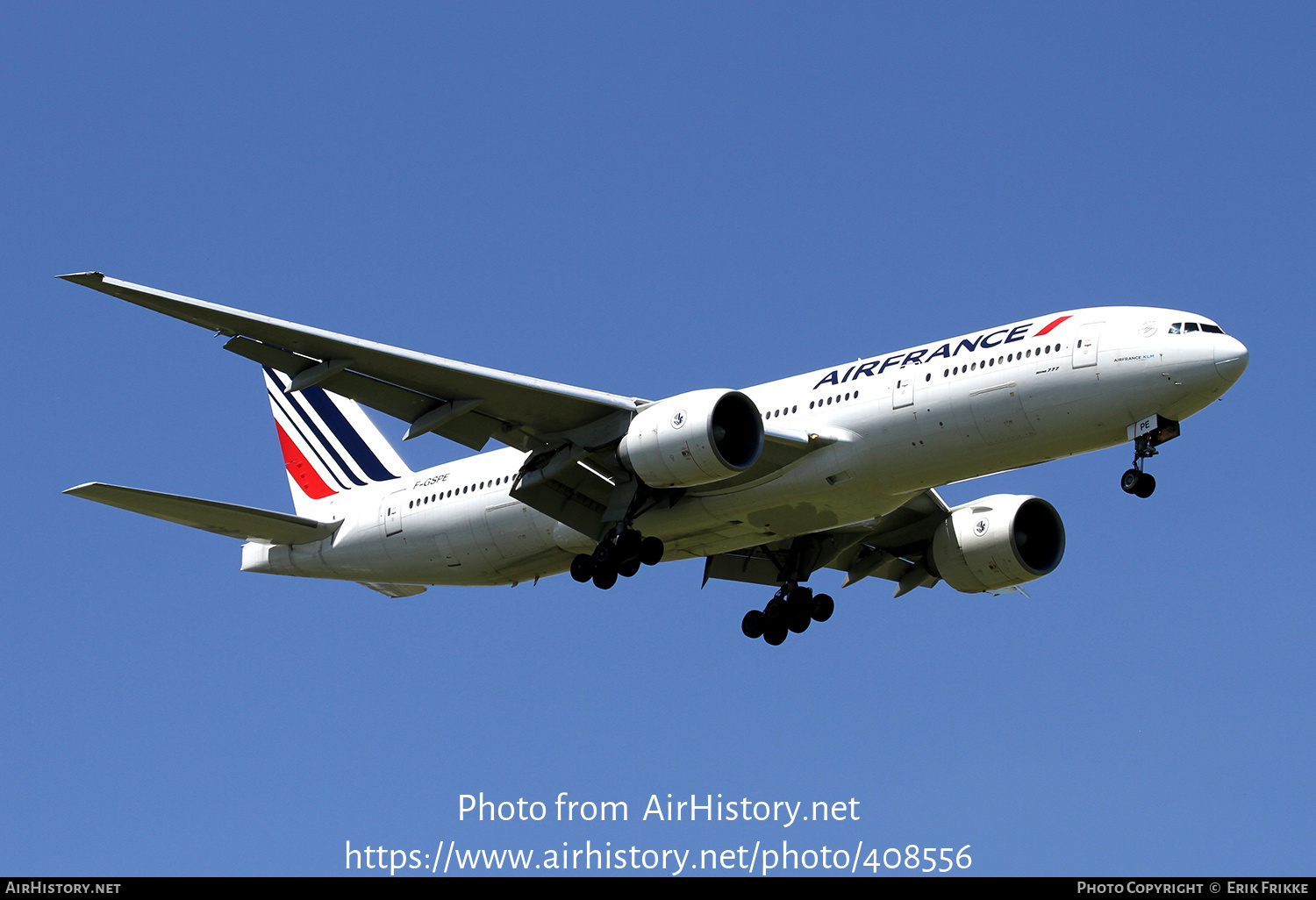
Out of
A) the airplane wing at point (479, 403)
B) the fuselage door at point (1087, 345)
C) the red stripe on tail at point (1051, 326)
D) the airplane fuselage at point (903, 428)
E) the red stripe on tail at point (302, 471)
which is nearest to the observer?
the airplane fuselage at point (903, 428)

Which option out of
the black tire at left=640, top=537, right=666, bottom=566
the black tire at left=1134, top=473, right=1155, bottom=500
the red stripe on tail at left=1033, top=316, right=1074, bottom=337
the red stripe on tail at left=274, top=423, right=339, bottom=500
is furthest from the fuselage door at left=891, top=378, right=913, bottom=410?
the red stripe on tail at left=274, top=423, right=339, bottom=500

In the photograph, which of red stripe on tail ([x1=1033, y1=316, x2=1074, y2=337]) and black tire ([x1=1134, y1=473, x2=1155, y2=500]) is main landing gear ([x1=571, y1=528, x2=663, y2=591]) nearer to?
red stripe on tail ([x1=1033, y1=316, x2=1074, y2=337])

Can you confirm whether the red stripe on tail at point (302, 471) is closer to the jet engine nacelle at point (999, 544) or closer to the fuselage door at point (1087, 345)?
the jet engine nacelle at point (999, 544)

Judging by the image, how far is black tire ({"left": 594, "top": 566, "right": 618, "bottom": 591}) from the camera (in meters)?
29.6

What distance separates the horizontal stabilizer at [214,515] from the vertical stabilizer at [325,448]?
59 centimetres

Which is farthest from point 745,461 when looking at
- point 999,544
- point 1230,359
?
point 1230,359

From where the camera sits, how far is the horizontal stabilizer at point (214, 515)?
1159 inches

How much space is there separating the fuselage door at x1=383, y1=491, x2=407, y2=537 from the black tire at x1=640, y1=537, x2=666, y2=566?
19.8 ft

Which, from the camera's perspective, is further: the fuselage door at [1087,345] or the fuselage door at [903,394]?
the fuselage door at [903,394]

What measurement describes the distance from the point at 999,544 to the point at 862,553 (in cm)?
334

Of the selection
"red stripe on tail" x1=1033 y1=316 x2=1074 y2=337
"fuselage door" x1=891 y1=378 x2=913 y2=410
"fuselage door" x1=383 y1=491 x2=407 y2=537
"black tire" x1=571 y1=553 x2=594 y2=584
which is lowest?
"black tire" x1=571 y1=553 x2=594 y2=584

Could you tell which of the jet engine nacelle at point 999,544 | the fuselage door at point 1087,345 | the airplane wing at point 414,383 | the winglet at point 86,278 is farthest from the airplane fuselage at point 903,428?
the winglet at point 86,278

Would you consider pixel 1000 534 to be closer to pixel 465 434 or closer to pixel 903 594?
pixel 903 594

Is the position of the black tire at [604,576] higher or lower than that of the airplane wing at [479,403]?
lower
